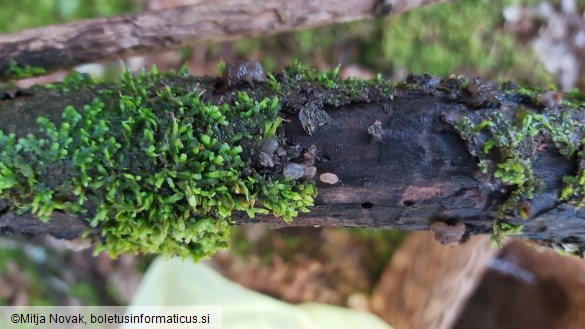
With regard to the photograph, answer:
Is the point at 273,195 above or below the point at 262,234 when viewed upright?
above

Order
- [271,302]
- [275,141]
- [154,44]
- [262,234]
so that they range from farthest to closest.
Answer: [262,234]
[271,302]
[154,44]
[275,141]

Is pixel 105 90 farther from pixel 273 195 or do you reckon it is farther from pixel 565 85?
pixel 565 85

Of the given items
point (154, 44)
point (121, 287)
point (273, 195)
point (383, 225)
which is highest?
point (154, 44)

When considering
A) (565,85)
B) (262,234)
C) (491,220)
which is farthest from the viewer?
(262,234)

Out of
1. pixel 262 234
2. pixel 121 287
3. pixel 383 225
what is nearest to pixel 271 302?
pixel 262 234

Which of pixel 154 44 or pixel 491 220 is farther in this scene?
pixel 154 44

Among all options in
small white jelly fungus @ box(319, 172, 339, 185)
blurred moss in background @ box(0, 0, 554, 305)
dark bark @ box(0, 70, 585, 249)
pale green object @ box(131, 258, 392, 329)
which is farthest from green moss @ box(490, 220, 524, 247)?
blurred moss in background @ box(0, 0, 554, 305)

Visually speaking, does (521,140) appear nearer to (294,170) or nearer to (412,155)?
(412,155)
